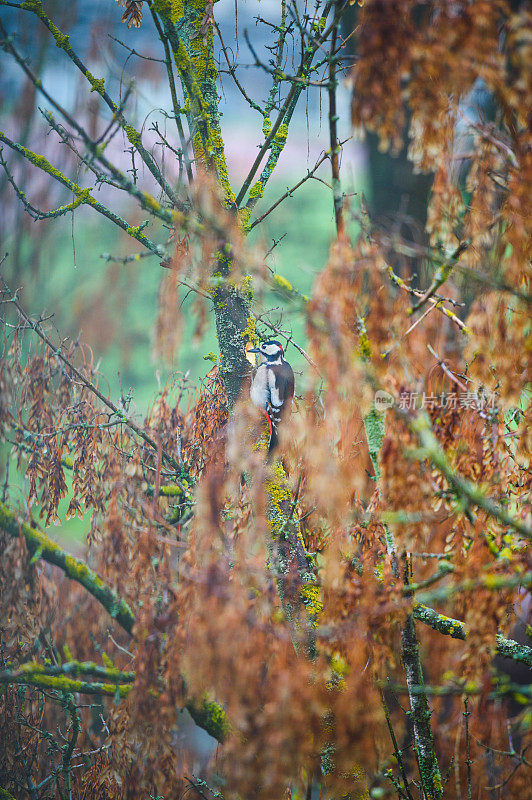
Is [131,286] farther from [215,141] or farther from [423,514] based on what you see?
[423,514]

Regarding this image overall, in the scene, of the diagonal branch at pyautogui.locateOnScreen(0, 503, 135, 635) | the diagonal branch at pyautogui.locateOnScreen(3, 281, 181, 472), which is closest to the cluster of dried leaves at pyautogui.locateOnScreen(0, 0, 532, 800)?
the diagonal branch at pyautogui.locateOnScreen(3, 281, 181, 472)

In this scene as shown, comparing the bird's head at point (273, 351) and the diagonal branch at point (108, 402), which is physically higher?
the bird's head at point (273, 351)

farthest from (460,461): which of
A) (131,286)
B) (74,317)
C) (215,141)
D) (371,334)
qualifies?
(131,286)

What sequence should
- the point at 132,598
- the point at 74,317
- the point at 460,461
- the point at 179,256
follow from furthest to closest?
the point at 74,317 → the point at 132,598 → the point at 179,256 → the point at 460,461

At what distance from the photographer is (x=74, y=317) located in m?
4.64

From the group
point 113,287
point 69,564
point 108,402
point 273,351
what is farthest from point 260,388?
point 113,287

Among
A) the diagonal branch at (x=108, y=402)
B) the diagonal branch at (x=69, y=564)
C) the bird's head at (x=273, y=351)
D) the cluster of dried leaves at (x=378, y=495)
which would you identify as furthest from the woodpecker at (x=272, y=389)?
the diagonal branch at (x=69, y=564)

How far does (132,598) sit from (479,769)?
1121 mm

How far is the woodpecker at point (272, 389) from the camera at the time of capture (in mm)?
1694

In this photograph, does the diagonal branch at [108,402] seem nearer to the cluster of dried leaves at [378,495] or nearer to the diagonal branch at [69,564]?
the cluster of dried leaves at [378,495]

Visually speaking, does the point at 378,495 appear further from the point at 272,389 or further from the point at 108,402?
the point at 108,402

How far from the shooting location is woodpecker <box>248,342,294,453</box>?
169 centimetres

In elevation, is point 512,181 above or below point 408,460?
above

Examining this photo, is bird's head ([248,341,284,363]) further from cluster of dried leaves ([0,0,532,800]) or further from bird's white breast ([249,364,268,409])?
cluster of dried leaves ([0,0,532,800])
